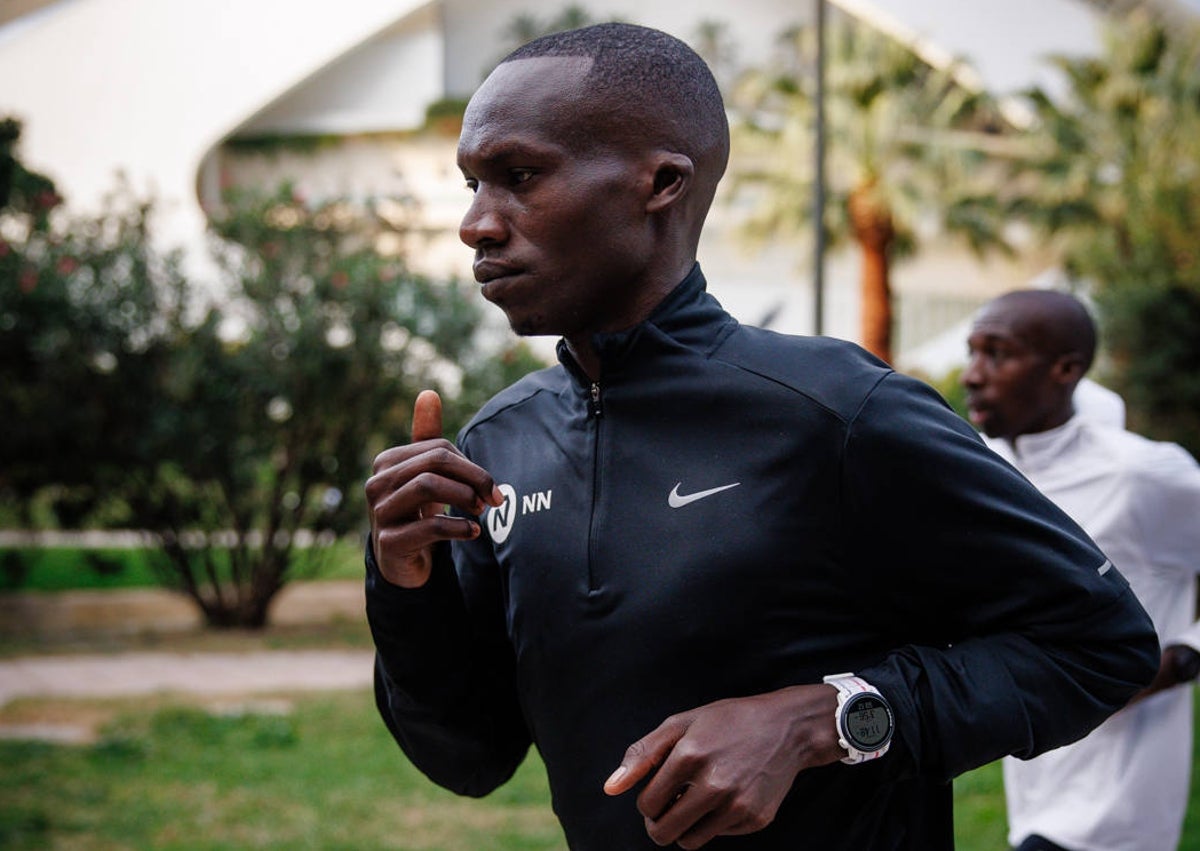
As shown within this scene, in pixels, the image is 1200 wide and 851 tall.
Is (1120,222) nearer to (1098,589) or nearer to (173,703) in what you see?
(173,703)

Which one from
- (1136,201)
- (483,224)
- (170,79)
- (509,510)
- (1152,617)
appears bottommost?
(170,79)

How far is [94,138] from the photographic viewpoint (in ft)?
151

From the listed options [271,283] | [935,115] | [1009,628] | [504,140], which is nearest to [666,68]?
[504,140]

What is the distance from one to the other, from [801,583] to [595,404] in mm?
361

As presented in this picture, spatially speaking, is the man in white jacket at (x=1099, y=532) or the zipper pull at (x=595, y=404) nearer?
the zipper pull at (x=595, y=404)

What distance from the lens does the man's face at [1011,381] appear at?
12.0ft

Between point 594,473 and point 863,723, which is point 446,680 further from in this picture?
point 863,723

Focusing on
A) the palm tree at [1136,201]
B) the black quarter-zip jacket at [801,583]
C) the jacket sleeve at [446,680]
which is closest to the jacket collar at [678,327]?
the black quarter-zip jacket at [801,583]

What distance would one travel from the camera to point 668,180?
1735 millimetres

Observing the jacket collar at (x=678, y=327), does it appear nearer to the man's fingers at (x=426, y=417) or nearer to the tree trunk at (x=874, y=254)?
the man's fingers at (x=426, y=417)

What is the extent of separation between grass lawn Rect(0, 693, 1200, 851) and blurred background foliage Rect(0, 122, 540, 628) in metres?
3.85

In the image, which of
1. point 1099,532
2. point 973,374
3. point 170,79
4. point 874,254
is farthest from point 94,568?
point 170,79

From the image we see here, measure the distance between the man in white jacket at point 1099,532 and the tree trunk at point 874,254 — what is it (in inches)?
976

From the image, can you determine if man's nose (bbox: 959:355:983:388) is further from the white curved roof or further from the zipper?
the white curved roof
